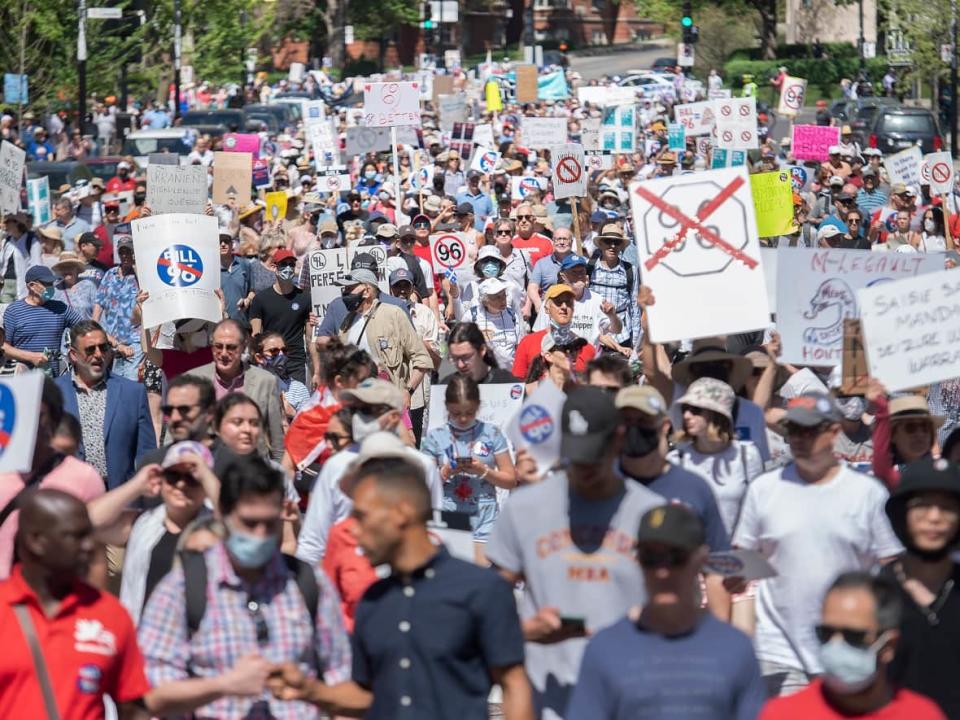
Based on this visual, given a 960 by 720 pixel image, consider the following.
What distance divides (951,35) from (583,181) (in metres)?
24.3

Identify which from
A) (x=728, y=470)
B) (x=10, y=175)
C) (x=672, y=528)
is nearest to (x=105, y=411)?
(x=728, y=470)

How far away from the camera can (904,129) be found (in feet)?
132

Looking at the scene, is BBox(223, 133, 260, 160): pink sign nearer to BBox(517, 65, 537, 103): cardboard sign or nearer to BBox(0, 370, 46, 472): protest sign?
BBox(517, 65, 537, 103): cardboard sign

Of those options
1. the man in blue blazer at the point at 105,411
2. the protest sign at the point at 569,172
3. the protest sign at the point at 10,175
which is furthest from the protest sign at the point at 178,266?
the protest sign at the point at 10,175

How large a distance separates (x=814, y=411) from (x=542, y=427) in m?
0.96

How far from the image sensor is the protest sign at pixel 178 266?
39.2 ft

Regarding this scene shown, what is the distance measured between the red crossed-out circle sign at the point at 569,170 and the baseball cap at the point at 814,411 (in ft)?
43.4

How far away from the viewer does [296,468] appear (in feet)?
30.5

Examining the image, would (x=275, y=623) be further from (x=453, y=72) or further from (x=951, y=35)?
(x=453, y=72)

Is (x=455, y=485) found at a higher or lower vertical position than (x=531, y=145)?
lower

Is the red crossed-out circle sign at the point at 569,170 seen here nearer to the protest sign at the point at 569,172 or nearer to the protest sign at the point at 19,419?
the protest sign at the point at 569,172

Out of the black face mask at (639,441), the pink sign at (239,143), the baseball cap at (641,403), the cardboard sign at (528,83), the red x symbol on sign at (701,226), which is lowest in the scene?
the black face mask at (639,441)

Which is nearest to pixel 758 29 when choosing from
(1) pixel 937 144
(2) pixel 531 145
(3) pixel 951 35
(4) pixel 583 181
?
(3) pixel 951 35

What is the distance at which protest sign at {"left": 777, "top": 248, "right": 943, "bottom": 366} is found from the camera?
28.6ft
